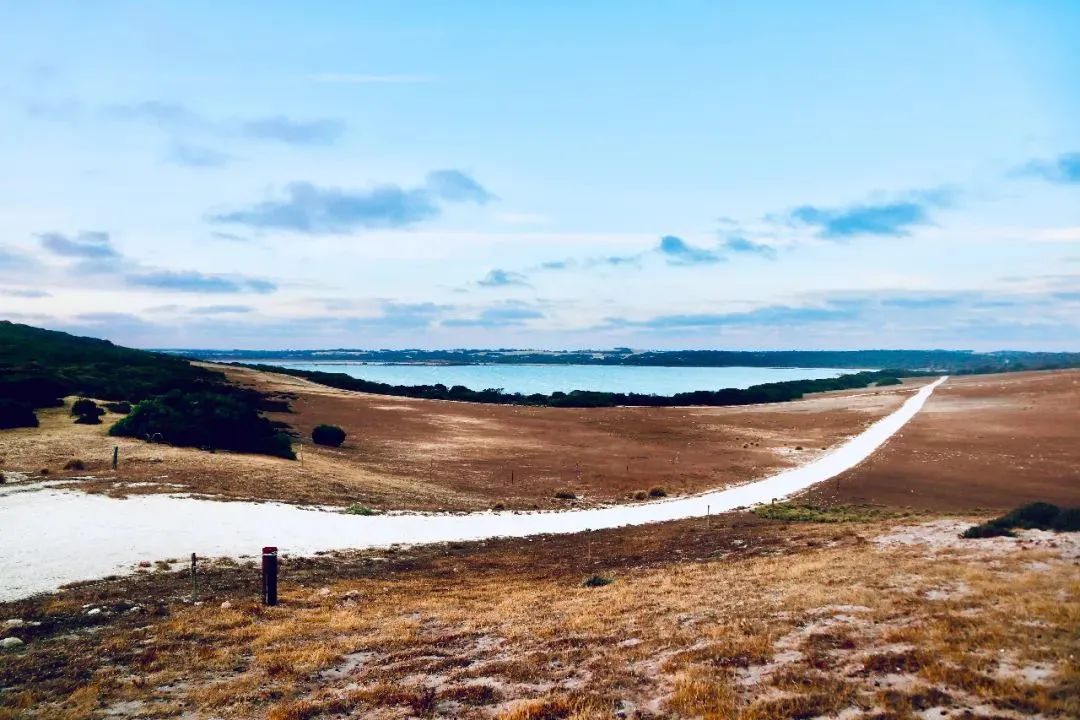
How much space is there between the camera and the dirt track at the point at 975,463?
98.7 feet

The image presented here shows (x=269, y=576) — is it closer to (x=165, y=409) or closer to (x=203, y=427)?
(x=203, y=427)

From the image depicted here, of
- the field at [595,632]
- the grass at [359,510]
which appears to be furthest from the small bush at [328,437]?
the field at [595,632]

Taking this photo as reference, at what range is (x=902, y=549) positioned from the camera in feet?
54.9

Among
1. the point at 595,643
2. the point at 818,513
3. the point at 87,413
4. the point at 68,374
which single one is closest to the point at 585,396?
the point at 68,374

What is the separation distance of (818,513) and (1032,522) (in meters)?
8.92

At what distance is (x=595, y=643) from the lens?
11.0m

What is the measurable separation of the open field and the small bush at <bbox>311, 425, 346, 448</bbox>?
2.60 feet

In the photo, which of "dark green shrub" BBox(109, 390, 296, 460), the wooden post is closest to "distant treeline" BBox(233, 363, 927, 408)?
"dark green shrub" BBox(109, 390, 296, 460)

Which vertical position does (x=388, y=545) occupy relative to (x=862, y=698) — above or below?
below

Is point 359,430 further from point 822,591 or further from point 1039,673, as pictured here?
point 1039,673

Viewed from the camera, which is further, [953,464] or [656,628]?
[953,464]

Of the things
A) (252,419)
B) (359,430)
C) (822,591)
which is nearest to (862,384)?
(359,430)

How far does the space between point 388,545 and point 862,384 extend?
6083 inches

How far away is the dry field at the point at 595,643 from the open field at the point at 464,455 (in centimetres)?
1142
